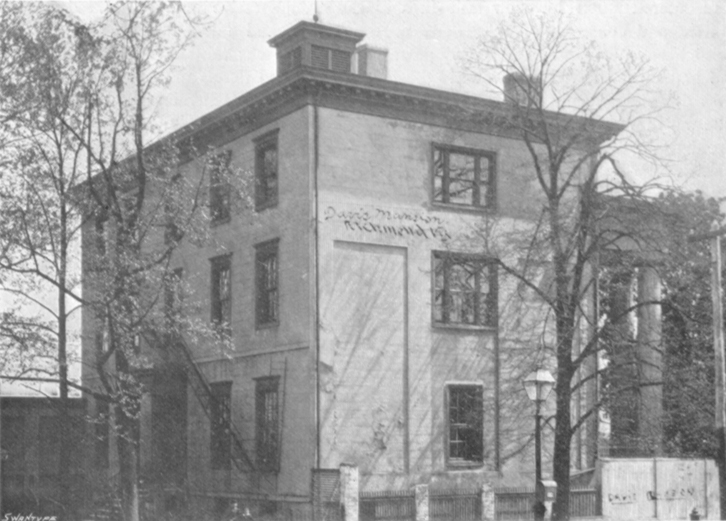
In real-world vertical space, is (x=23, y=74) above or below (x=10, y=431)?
above

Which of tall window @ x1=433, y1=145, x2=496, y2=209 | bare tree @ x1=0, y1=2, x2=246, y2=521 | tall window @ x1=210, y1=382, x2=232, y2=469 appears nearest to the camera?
bare tree @ x1=0, y1=2, x2=246, y2=521

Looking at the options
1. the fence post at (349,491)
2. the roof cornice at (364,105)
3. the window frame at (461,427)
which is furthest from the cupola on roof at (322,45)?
the fence post at (349,491)

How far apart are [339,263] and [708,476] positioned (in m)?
12.0

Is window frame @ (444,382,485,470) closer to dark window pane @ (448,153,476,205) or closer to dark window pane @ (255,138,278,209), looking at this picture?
dark window pane @ (448,153,476,205)

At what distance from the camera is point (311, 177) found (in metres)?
27.1

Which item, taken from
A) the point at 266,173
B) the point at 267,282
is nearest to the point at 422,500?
the point at 267,282

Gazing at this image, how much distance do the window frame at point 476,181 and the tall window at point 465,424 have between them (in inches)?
192

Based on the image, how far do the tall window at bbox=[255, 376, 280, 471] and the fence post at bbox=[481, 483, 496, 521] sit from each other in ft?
17.3

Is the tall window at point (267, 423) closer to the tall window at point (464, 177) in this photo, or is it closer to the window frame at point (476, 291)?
the window frame at point (476, 291)

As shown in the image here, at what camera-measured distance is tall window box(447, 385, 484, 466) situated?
2869cm

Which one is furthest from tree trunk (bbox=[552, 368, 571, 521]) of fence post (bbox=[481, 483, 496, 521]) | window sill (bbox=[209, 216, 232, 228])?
window sill (bbox=[209, 216, 232, 228])

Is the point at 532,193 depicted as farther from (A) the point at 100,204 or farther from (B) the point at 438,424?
(A) the point at 100,204

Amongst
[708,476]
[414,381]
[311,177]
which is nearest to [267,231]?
[311,177]

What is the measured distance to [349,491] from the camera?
83.5 ft
